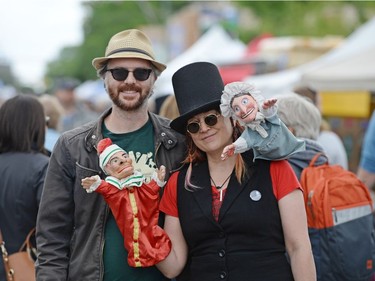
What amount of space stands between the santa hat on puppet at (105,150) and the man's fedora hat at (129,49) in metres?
0.48

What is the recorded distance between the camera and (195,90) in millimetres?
3223

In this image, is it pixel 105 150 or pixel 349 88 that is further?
pixel 349 88

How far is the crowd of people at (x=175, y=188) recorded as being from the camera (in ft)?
9.98

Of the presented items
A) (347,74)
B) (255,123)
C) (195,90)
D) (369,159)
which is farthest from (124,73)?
(347,74)

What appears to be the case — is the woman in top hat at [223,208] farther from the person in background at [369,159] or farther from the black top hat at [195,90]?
the person in background at [369,159]

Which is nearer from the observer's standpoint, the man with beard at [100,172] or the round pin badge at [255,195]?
the round pin badge at [255,195]

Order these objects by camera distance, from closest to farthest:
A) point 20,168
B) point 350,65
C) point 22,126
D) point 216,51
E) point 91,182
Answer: point 91,182 < point 20,168 < point 22,126 < point 350,65 < point 216,51

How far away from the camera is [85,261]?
10.6 ft

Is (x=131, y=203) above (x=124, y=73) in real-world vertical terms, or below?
below

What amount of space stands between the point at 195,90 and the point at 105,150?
0.55 m

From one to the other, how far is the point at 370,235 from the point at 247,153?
3.86 ft

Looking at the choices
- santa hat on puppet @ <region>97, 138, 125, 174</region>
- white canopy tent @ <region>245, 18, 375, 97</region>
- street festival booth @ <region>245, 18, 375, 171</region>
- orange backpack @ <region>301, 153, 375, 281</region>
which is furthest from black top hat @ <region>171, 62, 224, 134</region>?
street festival booth @ <region>245, 18, 375, 171</region>

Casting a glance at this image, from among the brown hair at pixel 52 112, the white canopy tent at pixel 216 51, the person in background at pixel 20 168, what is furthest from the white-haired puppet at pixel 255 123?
the white canopy tent at pixel 216 51

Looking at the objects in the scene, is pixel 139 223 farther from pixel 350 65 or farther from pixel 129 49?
pixel 350 65
